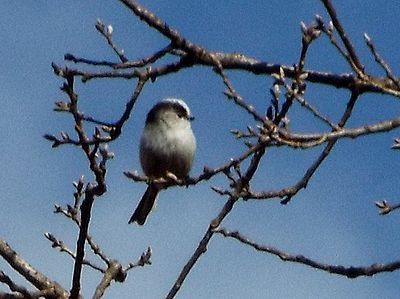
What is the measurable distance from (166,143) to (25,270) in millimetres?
2469

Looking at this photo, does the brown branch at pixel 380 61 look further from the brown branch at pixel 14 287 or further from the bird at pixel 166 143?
the bird at pixel 166 143

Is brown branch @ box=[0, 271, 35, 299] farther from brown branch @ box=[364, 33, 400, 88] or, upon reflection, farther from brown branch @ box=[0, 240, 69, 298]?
brown branch @ box=[364, 33, 400, 88]

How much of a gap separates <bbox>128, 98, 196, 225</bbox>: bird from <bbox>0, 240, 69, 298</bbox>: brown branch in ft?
7.12

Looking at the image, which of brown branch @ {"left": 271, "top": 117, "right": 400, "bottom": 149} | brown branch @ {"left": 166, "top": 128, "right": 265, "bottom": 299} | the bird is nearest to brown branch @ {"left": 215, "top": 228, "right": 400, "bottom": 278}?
brown branch @ {"left": 166, "top": 128, "right": 265, "bottom": 299}

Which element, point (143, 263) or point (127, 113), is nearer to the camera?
point (127, 113)

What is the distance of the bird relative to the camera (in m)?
7.86

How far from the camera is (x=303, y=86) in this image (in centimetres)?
494

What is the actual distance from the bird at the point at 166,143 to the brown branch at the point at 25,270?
217cm

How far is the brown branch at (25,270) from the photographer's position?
18.4 ft

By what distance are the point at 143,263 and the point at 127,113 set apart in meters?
0.95

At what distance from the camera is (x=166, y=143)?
313 inches

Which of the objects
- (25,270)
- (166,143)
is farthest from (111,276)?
(166,143)

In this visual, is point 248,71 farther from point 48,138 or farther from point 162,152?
point 162,152

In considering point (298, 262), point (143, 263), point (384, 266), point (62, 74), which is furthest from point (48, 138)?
point (384, 266)
